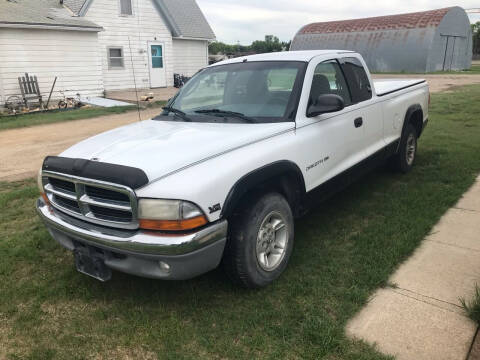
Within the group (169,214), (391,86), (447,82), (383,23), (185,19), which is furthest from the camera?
(383,23)

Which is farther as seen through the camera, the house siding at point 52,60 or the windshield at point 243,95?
the house siding at point 52,60

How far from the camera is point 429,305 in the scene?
10.3 ft

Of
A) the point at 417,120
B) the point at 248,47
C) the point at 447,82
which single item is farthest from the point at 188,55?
the point at 248,47

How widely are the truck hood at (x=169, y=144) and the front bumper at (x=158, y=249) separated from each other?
441 mm

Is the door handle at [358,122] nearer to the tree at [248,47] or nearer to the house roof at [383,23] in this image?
the house roof at [383,23]

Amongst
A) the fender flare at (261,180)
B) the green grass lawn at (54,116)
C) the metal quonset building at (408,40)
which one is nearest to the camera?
the fender flare at (261,180)

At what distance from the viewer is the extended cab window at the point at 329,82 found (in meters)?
4.13

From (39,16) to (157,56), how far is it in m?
6.34

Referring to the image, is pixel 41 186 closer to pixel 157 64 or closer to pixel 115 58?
pixel 115 58

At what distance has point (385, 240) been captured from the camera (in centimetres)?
413

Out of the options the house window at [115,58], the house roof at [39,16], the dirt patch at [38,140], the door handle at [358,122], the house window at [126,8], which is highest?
the house window at [126,8]

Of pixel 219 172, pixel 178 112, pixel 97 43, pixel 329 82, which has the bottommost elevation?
pixel 219 172

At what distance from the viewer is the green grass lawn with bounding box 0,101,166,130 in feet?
41.5

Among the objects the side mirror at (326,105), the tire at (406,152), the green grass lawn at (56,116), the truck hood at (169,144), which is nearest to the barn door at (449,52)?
the green grass lawn at (56,116)
